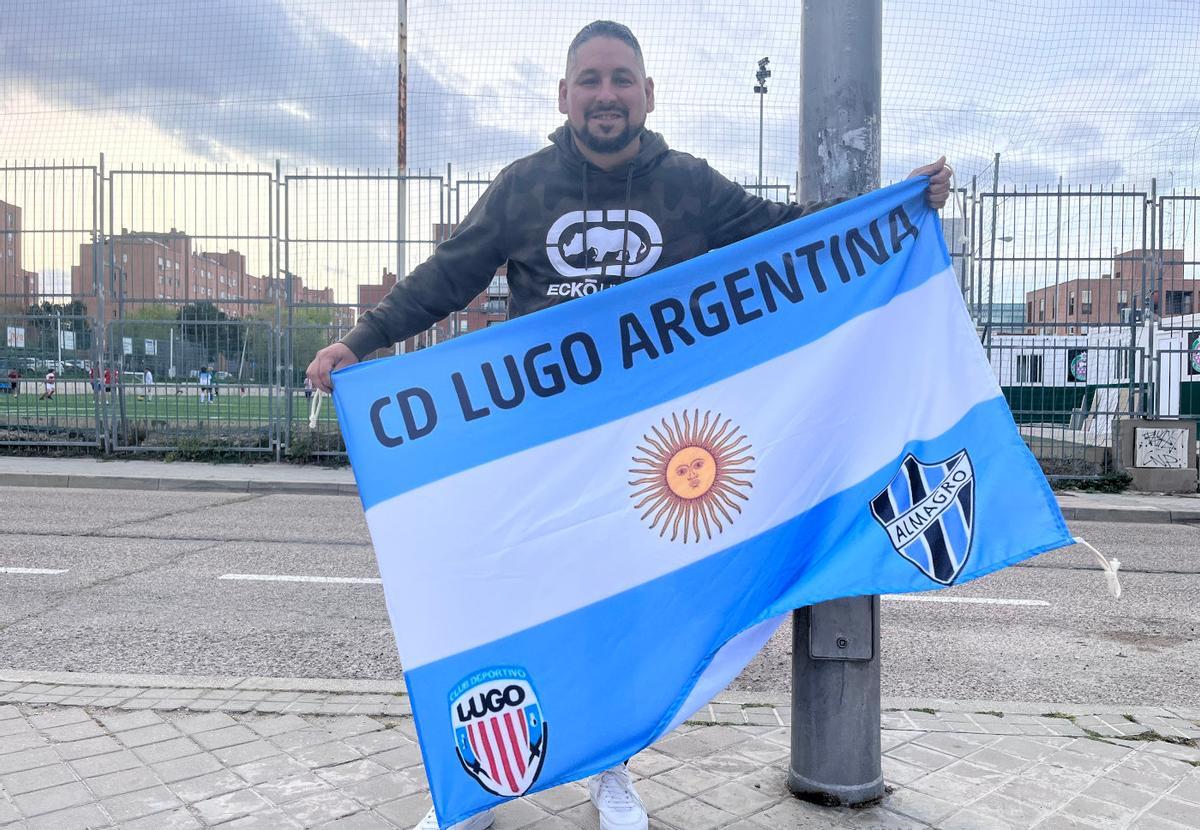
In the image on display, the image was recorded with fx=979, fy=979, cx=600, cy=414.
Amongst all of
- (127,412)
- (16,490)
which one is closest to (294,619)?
(16,490)

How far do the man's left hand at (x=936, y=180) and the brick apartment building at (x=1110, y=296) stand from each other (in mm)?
11027

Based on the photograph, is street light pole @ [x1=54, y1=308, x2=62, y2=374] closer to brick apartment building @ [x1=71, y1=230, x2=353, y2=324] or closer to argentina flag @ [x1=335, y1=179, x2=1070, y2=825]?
brick apartment building @ [x1=71, y1=230, x2=353, y2=324]

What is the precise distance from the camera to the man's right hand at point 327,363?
2.60m

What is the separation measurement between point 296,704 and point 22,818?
105cm

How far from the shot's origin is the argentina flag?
93.7 inches

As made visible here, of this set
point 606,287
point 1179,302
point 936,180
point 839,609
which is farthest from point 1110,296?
point 606,287

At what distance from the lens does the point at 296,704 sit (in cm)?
364

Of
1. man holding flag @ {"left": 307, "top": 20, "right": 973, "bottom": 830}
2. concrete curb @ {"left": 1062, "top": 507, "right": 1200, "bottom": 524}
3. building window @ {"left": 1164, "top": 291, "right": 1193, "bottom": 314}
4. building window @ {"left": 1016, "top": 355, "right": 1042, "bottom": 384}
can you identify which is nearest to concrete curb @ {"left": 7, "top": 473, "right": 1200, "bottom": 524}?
concrete curb @ {"left": 1062, "top": 507, "right": 1200, "bottom": 524}

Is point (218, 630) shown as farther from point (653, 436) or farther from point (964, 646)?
point (964, 646)

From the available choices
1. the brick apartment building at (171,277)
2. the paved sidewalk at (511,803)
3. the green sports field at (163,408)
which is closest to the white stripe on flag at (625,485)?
the paved sidewalk at (511,803)

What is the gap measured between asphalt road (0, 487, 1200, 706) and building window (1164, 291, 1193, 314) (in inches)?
211

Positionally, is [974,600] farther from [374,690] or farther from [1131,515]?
[1131,515]

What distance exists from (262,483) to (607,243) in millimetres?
10319

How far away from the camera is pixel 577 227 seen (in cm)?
284
